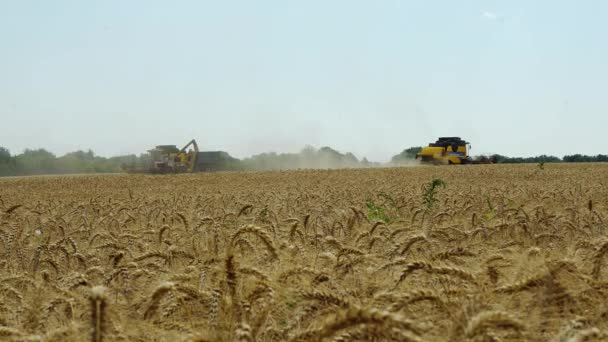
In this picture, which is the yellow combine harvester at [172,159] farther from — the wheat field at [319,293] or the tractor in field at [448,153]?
the wheat field at [319,293]

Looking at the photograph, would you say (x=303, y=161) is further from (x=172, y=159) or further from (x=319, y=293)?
(x=319, y=293)

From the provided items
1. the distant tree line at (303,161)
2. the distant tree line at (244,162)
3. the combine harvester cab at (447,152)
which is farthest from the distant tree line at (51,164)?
the combine harvester cab at (447,152)

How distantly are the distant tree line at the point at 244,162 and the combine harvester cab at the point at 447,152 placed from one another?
296 centimetres

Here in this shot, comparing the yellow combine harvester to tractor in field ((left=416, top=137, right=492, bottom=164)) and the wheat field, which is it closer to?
tractor in field ((left=416, top=137, right=492, bottom=164))

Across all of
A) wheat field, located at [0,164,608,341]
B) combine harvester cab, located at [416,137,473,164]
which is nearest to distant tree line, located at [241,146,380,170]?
combine harvester cab, located at [416,137,473,164]

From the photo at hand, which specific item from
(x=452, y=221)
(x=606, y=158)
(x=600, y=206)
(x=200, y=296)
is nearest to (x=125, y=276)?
(x=200, y=296)

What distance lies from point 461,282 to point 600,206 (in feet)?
26.1

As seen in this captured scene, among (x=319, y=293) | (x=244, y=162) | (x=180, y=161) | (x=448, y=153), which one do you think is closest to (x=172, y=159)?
(x=180, y=161)

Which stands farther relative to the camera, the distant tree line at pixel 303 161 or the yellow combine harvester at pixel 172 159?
the distant tree line at pixel 303 161

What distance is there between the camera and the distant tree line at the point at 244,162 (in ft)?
210

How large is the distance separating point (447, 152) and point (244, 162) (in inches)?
771

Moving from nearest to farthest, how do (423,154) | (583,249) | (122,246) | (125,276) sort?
1. (125,276)
2. (583,249)
3. (122,246)
4. (423,154)

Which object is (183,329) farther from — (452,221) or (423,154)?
(423,154)

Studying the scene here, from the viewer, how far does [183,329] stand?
3.06 metres
